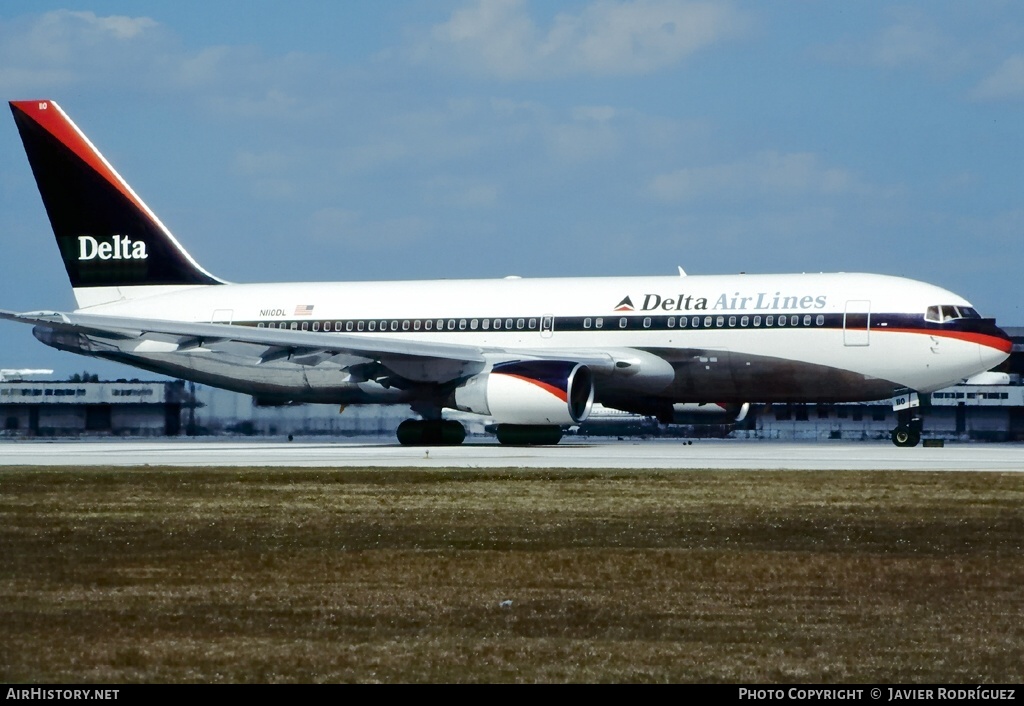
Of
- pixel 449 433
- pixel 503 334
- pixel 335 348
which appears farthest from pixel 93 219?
pixel 503 334

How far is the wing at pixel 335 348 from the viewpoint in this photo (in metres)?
33.8

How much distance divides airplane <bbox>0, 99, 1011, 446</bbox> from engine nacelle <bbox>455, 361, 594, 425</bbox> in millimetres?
45

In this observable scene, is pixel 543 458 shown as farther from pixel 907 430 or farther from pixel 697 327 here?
pixel 907 430

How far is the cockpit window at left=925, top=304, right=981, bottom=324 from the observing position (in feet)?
108

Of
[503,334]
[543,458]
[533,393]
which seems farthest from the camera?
[503,334]

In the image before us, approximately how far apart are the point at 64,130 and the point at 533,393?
54.5ft

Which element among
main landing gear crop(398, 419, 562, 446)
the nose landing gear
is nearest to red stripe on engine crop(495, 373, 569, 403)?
main landing gear crop(398, 419, 562, 446)

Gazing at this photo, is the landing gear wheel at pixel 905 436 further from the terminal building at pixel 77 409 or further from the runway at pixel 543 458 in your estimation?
the terminal building at pixel 77 409

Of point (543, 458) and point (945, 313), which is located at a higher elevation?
point (945, 313)

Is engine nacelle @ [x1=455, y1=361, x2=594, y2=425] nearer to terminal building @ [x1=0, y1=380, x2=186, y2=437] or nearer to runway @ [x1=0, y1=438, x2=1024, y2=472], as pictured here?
runway @ [x1=0, y1=438, x2=1024, y2=472]

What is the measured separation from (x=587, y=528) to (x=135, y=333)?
2375 centimetres

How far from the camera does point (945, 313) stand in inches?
1299
